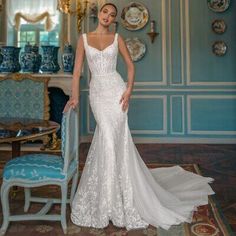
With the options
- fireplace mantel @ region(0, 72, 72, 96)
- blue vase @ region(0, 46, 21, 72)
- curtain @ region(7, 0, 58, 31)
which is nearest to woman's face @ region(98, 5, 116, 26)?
fireplace mantel @ region(0, 72, 72, 96)

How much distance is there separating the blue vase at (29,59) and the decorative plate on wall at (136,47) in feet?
4.66

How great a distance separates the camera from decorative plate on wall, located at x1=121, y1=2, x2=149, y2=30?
17.1 ft

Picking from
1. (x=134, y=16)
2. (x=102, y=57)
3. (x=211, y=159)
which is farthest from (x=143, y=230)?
(x=134, y=16)

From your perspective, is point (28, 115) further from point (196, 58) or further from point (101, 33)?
point (196, 58)

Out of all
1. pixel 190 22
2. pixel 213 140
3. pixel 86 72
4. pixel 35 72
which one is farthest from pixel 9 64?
pixel 213 140

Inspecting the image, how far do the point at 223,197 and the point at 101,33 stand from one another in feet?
5.48

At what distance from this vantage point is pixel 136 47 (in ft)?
17.2

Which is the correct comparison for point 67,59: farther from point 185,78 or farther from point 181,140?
point 181,140

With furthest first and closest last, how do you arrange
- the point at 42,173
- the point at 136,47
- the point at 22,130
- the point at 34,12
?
the point at 34,12, the point at 136,47, the point at 22,130, the point at 42,173

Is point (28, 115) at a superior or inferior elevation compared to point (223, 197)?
superior

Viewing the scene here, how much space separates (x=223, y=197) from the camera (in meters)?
2.79

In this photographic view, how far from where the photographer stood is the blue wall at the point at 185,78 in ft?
17.0

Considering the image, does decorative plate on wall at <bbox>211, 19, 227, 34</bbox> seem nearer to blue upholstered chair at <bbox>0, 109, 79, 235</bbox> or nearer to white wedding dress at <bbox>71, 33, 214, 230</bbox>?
white wedding dress at <bbox>71, 33, 214, 230</bbox>

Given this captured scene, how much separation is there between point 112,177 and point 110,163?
9cm
